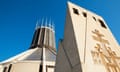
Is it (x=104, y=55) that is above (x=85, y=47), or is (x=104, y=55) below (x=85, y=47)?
below

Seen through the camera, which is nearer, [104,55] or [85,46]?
[85,46]

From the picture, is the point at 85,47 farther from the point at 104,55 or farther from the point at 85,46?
the point at 104,55

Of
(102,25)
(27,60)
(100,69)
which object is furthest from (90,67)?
(27,60)

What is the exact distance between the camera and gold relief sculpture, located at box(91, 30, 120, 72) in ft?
20.3

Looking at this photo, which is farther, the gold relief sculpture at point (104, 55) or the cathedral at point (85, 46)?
the gold relief sculpture at point (104, 55)

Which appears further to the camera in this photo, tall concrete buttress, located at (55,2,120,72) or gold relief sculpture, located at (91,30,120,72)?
gold relief sculpture, located at (91,30,120,72)

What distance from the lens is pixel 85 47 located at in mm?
6211

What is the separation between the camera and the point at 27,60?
20859mm

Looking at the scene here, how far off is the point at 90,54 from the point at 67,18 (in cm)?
228

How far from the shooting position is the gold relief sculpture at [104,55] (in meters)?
6.20

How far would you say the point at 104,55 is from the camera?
656 centimetres

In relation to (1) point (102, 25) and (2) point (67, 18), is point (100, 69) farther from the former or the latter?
(1) point (102, 25)

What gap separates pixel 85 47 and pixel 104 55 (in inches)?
37.0

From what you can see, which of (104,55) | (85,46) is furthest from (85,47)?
(104,55)
